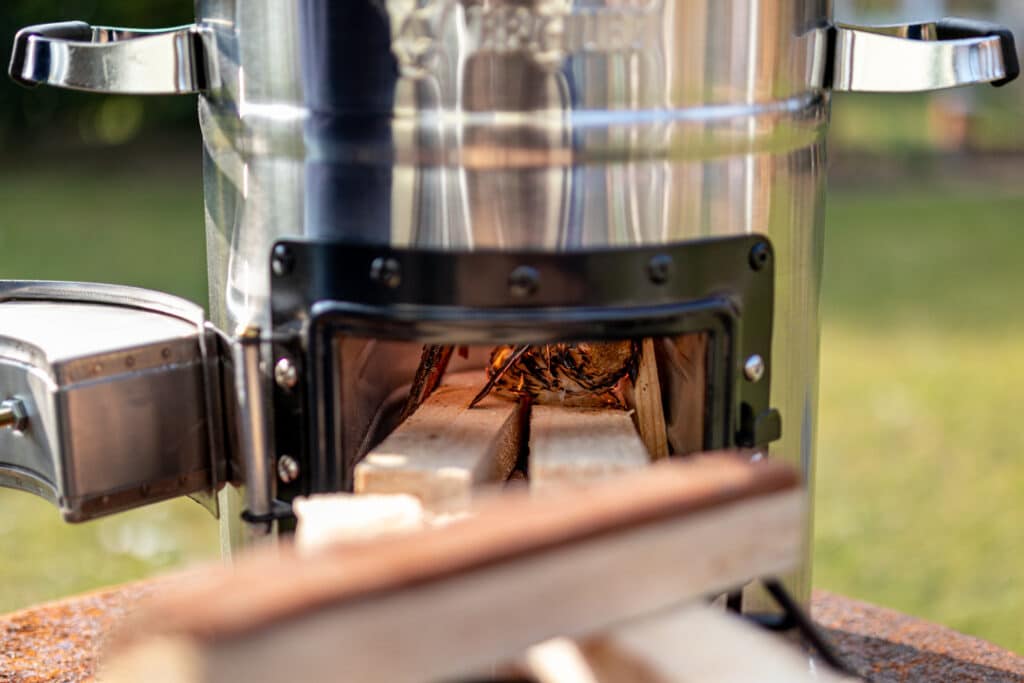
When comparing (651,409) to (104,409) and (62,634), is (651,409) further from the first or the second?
(62,634)

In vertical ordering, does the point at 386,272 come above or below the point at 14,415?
above

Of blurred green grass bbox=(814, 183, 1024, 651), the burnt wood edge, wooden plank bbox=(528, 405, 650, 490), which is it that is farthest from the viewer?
blurred green grass bbox=(814, 183, 1024, 651)

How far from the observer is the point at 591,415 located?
1701mm

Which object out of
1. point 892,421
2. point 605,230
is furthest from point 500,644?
point 892,421

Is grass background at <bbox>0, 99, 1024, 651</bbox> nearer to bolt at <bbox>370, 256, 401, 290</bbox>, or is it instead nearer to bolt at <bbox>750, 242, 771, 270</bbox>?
bolt at <bbox>750, 242, 771, 270</bbox>

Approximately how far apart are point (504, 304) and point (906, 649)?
41.7 inches

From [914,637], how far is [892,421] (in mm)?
2398

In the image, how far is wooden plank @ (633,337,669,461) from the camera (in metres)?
1.71

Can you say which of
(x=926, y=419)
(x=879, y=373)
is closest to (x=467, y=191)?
(x=926, y=419)

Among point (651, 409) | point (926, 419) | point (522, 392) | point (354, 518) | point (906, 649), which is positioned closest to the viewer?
point (354, 518)

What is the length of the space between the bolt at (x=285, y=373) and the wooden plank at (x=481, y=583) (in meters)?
0.46

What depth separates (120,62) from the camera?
1646 millimetres

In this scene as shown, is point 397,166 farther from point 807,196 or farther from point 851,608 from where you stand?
point 851,608

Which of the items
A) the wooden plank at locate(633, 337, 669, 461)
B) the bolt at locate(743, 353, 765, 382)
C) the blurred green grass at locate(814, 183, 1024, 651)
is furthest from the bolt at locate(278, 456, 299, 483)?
the blurred green grass at locate(814, 183, 1024, 651)
